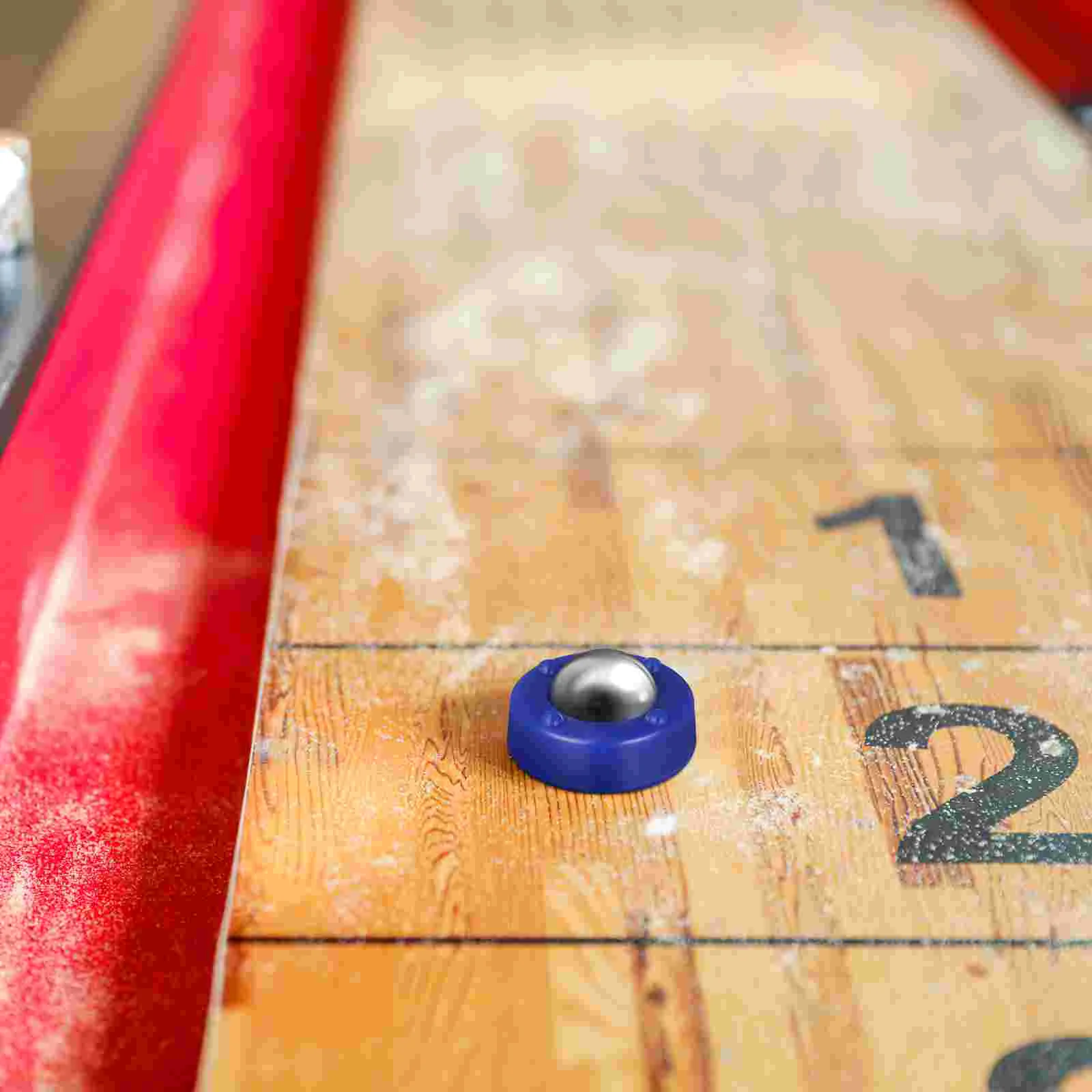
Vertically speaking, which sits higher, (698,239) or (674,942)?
(674,942)

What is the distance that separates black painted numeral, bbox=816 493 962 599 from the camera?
151 centimetres

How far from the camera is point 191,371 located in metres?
2.25

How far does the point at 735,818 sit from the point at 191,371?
53.2 inches

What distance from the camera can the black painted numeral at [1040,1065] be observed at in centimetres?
96

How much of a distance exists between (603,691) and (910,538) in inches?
21.9

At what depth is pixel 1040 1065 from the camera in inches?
38.2

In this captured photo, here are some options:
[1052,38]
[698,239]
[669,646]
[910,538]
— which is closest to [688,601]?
[669,646]

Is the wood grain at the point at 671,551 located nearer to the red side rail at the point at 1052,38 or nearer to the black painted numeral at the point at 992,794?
the black painted numeral at the point at 992,794

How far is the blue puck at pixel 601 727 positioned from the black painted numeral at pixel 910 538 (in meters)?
0.42

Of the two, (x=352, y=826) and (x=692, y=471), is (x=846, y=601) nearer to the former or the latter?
(x=692, y=471)

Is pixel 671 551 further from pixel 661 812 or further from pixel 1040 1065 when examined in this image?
pixel 1040 1065

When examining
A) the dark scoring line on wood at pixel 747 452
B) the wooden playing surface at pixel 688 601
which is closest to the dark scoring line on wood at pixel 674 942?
the wooden playing surface at pixel 688 601

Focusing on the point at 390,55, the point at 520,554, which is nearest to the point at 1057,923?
the point at 520,554

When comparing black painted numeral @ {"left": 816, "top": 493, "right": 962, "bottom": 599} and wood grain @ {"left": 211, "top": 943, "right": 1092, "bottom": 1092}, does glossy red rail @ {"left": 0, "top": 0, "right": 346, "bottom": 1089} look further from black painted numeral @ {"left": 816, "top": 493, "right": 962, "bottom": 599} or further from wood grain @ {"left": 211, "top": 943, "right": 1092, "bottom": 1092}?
black painted numeral @ {"left": 816, "top": 493, "right": 962, "bottom": 599}
